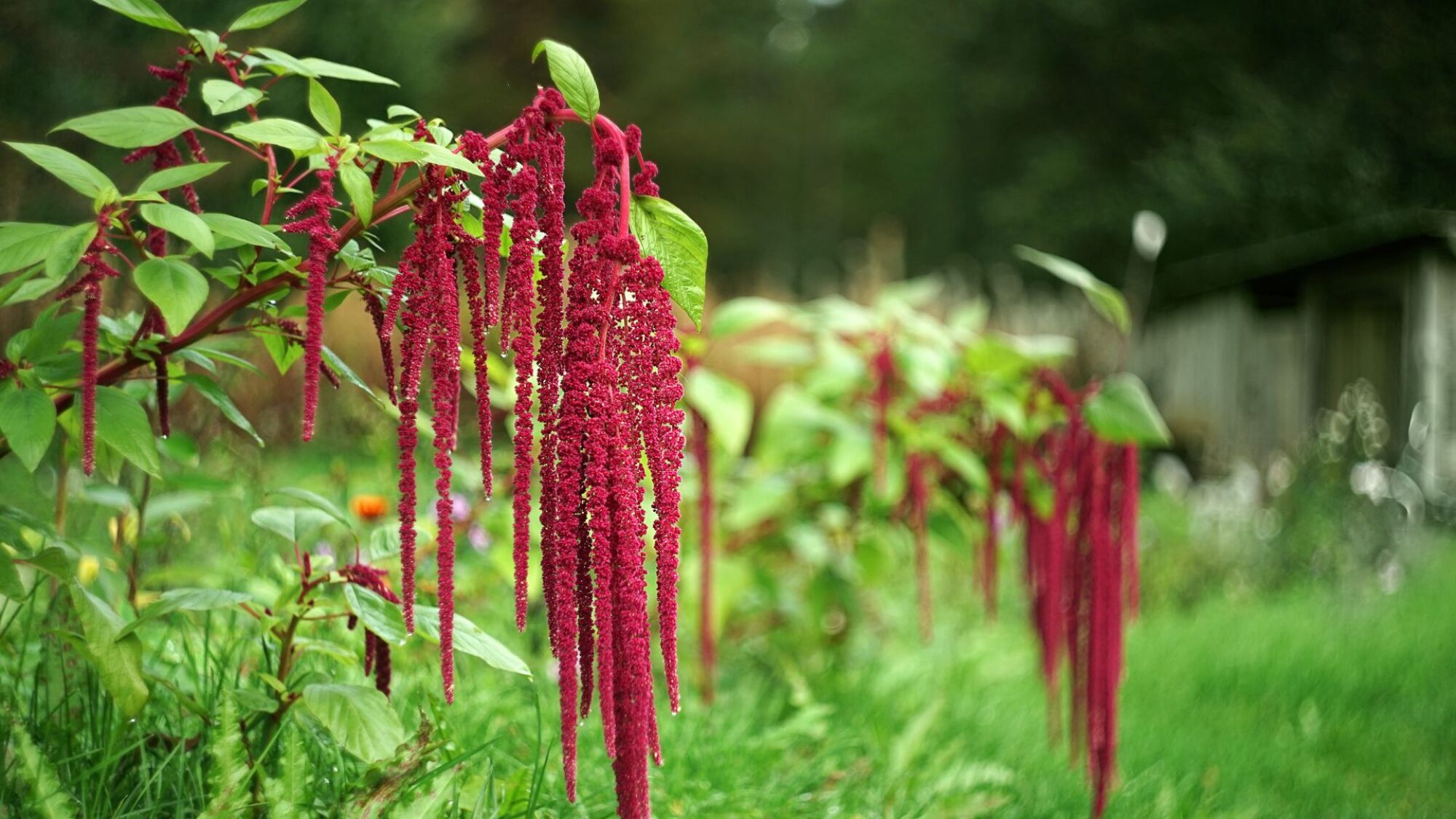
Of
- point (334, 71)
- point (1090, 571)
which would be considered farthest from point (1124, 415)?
point (334, 71)

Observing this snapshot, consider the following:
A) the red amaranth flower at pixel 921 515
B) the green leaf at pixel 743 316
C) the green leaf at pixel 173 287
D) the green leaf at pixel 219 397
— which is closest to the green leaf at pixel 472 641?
the green leaf at pixel 219 397

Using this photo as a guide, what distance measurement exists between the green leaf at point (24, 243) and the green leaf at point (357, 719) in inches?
20.0

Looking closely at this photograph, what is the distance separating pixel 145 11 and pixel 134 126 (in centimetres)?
13

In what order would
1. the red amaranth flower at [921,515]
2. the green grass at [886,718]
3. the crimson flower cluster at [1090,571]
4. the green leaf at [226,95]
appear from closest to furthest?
the green leaf at [226,95] → the green grass at [886,718] → the crimson flower cluster at [1090,571] → the red amaranth flower at [921,515]

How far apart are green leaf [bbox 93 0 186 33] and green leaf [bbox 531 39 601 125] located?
341 millimetres

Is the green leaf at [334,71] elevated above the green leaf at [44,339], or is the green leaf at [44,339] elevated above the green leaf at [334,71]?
the green leaf at [334,71]

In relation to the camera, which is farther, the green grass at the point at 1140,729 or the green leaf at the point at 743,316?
the green leaf at the point at 743,316

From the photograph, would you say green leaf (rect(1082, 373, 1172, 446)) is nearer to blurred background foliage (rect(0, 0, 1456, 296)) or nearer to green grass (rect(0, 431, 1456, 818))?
green grass (rect(0, 431, 1456, 818))

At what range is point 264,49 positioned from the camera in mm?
1202

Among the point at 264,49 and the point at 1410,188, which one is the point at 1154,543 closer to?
the point at 264,49

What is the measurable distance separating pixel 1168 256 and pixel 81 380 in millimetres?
19525

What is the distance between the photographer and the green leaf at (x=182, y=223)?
3.07 ft

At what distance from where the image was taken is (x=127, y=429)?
1146 millimetres

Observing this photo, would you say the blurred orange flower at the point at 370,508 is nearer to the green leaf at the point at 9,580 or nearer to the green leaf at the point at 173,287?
the green leaf at the point at 9,580
